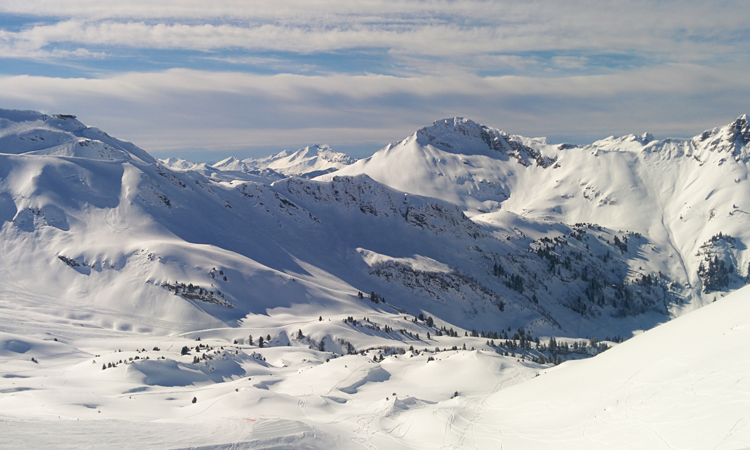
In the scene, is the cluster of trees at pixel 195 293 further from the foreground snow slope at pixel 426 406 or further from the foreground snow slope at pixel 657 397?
the foreground snow slope at pixel 657 397

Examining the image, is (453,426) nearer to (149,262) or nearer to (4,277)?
(149,262)

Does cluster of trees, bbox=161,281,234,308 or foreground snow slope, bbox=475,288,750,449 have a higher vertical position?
foreground snow slope, bbox=475,288,750,449

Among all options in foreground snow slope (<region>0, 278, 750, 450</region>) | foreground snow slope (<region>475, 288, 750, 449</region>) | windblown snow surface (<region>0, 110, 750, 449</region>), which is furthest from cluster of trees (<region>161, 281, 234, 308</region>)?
foreground snow slope (<region>475, 288, 750, 449</region>)

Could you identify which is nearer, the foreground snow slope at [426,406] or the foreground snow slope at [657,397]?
the foreground snow slope at [657,397]

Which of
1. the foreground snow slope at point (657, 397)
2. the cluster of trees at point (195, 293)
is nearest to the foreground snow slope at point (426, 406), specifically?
the foreground snow slope at point (657, 397)

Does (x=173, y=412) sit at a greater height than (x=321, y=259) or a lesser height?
greater

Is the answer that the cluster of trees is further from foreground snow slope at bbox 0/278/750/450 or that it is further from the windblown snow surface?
foreground snow slope at bbox 0/278/750/450

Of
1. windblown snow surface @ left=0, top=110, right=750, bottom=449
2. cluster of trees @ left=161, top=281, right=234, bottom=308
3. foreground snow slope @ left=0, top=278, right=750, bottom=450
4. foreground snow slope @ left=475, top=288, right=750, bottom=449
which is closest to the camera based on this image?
foreground snow slope @ left=475, top=288, right=750, bottom=449

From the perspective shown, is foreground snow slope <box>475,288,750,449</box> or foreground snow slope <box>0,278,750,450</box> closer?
foreground snow slope <box>475,288,750,449</box>

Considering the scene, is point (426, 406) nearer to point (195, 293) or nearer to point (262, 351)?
point (262, 351)

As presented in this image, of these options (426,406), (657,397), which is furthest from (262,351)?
(657,397)

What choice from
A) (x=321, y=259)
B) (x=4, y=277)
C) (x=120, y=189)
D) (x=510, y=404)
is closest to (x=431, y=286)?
(x=321, y=259)

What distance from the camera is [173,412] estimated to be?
47.2 m

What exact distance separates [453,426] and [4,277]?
453ft
